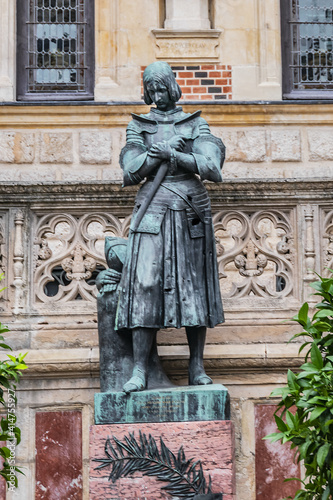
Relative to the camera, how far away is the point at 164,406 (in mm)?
8602

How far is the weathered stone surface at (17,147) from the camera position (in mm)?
11217

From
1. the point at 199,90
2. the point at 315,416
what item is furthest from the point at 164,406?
the point at 199,90

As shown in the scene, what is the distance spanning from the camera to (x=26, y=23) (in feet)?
38.7

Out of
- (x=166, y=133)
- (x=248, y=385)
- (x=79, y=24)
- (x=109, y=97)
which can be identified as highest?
(x=79, y=24)

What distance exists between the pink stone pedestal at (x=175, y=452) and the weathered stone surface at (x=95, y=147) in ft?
10.7

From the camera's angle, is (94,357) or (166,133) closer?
(166,133)

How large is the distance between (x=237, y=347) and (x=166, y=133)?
74.4 inches

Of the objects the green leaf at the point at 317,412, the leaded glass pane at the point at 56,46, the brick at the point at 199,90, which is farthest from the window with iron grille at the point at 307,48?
the green leaf at the point at 317,412

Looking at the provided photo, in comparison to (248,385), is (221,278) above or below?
above

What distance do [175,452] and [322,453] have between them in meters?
1.02

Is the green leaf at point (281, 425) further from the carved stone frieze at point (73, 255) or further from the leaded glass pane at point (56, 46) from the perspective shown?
the leaded glass pane at point (56, 46)

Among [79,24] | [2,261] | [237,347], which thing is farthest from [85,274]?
[79,24]

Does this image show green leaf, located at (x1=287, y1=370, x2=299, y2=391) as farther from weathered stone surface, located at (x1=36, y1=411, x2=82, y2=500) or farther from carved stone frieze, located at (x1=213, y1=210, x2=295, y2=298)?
weathered stone surface, located at (x1=36, y1=411, x2=82, y2=500)

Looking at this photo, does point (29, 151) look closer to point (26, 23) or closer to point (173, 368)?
point (26, 23)
